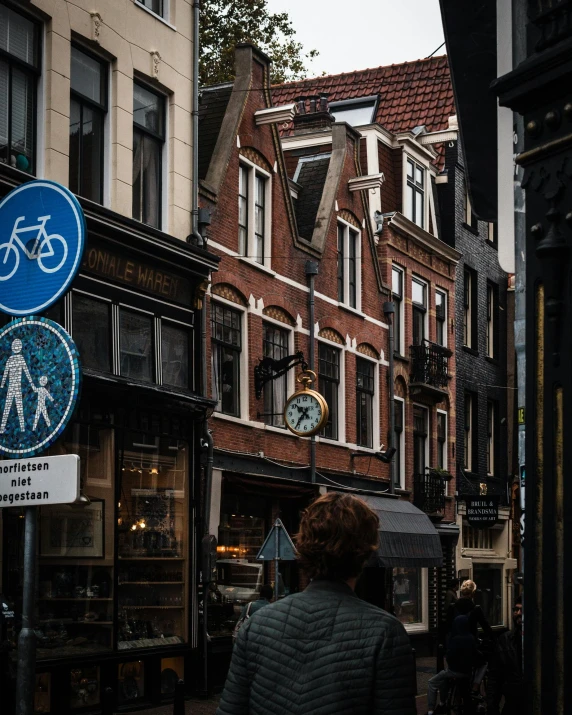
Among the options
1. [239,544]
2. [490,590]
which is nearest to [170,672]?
[239,544]

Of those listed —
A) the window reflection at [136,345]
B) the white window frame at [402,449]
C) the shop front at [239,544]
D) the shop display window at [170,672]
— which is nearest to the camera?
the window reflection at [136,345]

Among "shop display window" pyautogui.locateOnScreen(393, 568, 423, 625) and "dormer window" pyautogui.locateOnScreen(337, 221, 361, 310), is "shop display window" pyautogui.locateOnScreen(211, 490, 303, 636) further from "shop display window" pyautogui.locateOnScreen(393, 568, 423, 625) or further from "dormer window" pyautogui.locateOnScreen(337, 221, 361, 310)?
"shop display window" pyautogui.locateOnScreen(393, 568, 423, 625)

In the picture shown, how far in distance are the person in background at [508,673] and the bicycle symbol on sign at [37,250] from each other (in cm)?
571

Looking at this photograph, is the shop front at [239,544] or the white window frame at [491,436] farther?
the white window frame at [491,436]

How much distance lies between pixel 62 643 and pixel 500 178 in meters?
13.5

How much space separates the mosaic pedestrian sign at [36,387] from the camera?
6684 millimetres

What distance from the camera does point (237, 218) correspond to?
23.7 metres

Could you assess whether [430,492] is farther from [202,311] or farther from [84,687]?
[84,687]

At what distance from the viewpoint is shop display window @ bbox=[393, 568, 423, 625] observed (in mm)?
30438

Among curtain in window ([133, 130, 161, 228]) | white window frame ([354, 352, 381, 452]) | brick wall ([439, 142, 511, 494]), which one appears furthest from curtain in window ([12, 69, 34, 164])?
brick wall ([439, 142, 511, 494])

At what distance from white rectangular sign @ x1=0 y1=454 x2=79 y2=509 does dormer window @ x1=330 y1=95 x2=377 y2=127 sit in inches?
1217

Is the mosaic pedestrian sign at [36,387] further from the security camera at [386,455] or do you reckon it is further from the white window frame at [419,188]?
the white window frame at [419,188]

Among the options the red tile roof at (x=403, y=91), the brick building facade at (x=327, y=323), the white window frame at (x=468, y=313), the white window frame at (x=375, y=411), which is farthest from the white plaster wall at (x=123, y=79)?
the white window frame at (x=468, y=313)

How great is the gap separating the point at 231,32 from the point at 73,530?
18355 mm
